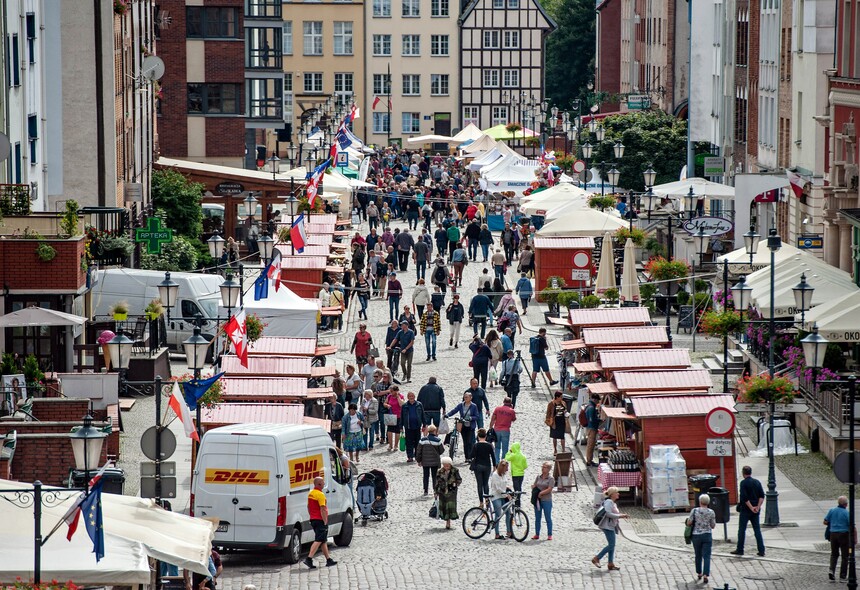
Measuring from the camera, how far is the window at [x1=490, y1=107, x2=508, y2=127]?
4727 inches

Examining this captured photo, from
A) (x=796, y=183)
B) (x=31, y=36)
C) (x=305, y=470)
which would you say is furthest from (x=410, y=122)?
(x=305, y=470)

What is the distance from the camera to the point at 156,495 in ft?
71.8

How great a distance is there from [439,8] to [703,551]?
338ft

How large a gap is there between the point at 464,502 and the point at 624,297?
648 inches

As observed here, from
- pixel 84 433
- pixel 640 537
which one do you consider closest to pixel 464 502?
pixel 640 537

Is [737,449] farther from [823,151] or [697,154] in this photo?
[697,154]

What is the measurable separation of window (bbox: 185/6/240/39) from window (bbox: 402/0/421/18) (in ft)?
152

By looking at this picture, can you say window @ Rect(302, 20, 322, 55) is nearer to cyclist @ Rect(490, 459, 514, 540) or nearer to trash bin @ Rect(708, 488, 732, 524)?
cyclist @ Rect(490, 459, 514, 540)

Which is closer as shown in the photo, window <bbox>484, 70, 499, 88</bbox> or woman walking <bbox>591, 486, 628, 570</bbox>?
woman walking <bbox>591, 486, 628, 570</bbox>

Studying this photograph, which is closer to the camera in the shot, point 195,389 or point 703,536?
point 703,536

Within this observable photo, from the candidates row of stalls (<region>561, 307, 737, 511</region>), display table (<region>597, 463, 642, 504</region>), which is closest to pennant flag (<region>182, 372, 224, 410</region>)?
display table (<region>597, 463, 642, 504</region>)

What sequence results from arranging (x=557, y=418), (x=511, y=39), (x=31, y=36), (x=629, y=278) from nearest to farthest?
(x=557, y=418), (x=31, y=36), (x=629, y=278), (x=511, y=39)

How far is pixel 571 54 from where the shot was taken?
13062cm

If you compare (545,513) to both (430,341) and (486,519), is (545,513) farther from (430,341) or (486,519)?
(430,341)
